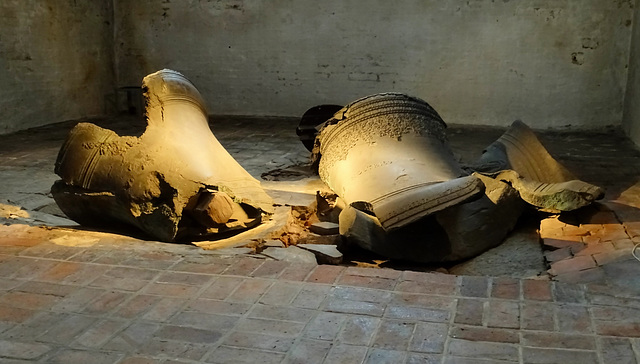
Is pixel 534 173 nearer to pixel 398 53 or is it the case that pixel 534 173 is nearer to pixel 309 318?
pixel 309 318

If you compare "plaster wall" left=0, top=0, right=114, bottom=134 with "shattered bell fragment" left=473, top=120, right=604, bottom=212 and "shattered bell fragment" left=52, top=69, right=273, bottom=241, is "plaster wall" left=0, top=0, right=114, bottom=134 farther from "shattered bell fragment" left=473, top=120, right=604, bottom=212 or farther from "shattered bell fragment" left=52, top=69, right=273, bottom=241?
"shattered bell fragment" left=473, top=120, right=604, bottom=212

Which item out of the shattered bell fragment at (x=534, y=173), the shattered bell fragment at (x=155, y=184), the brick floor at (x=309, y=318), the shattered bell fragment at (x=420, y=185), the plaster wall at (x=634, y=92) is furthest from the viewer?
the plaster wall at (x=634, y=92)

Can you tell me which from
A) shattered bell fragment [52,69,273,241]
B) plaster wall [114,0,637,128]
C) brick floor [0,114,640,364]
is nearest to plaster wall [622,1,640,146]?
Result: plaster wall [114,0,637,128]

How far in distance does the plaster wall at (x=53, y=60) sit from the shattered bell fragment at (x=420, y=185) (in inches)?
193

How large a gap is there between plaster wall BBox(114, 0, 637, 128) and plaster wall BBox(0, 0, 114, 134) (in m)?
0.43

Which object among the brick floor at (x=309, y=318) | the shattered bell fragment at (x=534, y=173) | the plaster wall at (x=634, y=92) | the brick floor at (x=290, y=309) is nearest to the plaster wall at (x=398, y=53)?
the plaster wall at (x=634, y=92)

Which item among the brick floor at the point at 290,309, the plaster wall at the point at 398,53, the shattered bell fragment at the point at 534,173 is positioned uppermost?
the plaster wall at the point at 398,53

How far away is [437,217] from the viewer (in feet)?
11.3

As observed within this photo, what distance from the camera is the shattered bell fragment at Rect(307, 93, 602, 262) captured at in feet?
10.7

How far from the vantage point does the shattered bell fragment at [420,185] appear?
3268 millimetres

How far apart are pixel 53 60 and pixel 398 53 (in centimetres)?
468

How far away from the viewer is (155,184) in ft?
11.6

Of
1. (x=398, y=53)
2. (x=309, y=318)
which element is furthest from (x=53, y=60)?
(x=309, y=318)

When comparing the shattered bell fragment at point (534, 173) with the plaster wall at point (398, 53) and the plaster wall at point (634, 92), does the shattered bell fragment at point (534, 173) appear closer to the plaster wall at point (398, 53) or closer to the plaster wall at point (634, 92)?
the plaster wall at point (634, 92)
